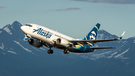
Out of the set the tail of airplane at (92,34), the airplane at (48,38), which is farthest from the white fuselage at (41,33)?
the tail of airplane at (92,34)

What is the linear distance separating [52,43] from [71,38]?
34.2 feet

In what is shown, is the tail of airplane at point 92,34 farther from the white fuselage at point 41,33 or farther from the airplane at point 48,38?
the white fuselage at point 41,33

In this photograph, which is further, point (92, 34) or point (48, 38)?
point (92, 34)

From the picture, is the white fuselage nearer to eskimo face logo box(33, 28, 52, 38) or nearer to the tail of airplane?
eskimo face logo box(33, 28, 52, 38)

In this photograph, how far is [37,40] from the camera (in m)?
90.6

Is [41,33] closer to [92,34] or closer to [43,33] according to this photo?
[43,33]

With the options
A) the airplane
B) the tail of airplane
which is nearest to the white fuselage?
the airplane

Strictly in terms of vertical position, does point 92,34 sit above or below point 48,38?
above

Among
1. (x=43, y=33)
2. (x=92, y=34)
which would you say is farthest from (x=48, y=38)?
(x=92, y=34)

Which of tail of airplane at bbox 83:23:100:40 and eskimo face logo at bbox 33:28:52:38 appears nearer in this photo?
eskimo face logo at bbox 33:28:52:38

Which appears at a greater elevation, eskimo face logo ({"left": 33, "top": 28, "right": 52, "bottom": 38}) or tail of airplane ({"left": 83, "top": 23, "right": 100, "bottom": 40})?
tail of airplane ({"left": 83, "top": 23, "right": 100, "bottom": 40})

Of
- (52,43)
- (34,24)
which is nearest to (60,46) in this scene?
(52,43)

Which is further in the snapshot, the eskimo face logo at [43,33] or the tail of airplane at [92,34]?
the tail of airplane at [92,34]

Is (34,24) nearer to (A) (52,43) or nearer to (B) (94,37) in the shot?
(A) (52,43)
